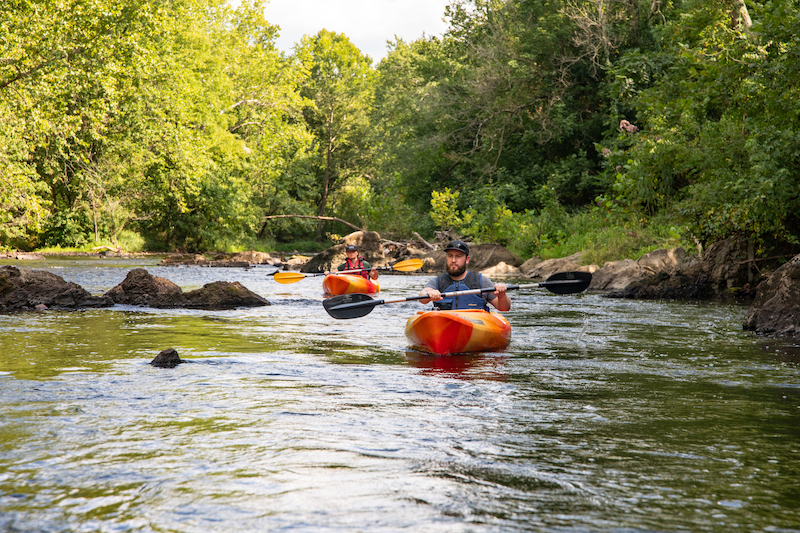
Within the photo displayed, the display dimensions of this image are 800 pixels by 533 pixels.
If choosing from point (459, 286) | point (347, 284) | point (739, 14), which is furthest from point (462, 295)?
point (739, 14)

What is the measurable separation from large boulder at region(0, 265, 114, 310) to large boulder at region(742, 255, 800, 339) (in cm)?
936

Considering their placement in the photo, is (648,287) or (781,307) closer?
(781,307)

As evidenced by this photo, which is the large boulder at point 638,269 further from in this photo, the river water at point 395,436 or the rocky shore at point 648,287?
the river water at point 395,436

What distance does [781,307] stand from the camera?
8.38 meters

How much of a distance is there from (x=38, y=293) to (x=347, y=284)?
516 cm

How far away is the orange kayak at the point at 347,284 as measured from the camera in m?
13.7

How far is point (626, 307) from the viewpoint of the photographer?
12.0 meters

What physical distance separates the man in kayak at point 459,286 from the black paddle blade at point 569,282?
0.88 metres

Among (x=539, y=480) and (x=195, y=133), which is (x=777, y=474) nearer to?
(x=539, y=480)

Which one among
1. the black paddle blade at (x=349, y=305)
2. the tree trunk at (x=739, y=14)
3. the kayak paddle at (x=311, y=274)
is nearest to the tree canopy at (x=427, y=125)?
the tree trunk at (x=739, y=14)

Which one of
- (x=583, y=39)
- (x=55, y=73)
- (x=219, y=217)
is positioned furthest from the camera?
(x=219, y=217)

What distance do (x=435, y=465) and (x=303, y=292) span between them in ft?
42.7

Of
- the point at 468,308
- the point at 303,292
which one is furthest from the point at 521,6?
the point at 468,308

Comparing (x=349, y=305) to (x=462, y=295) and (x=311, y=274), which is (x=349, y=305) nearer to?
(x=462, y=295)
